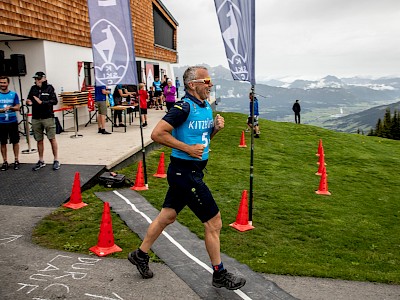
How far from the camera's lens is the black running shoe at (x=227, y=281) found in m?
3.80

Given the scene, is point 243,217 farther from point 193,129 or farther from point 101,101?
point 101,101

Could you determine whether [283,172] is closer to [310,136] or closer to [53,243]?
[53,243]

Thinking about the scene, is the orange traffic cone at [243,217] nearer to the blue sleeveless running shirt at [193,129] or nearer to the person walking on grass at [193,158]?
the person walking on grass at [193,158]

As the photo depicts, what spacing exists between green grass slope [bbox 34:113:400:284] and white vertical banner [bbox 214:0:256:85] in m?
2.54

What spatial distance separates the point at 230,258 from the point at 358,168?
981cm

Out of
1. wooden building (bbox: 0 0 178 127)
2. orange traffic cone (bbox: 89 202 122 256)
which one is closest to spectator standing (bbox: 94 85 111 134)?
wooden building (bbox: 0 0 178 127)

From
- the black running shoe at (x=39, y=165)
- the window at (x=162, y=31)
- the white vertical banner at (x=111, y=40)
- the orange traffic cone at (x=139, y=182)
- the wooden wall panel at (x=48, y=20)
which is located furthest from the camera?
the window at (x=162, y=31)

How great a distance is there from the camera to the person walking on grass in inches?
147

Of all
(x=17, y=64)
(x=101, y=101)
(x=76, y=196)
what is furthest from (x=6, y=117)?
(x=101, y=101)

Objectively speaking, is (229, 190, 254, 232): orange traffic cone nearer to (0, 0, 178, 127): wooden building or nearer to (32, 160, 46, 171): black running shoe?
(32, 160, 46, 171): black running shoe

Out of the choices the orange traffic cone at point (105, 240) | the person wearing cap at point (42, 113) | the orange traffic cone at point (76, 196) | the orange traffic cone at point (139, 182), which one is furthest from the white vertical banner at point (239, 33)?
the person wearing cap at point (42, 113)

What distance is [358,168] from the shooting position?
13078 mm

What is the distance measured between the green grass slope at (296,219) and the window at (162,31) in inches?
818

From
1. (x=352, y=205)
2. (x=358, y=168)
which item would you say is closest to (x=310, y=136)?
(x=358, y=168)
